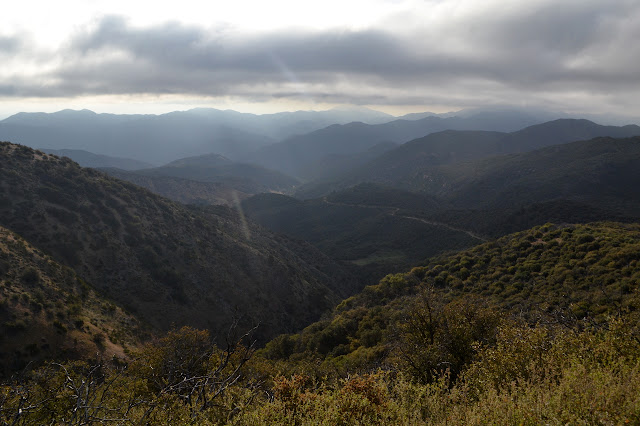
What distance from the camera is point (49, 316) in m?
29.1

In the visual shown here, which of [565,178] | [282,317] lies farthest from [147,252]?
[565,178]

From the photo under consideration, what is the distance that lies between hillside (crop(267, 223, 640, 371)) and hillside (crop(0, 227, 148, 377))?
15569 mm

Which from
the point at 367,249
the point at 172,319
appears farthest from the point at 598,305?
the point at 367,249

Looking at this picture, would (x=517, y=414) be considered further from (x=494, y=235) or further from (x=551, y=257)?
(x=494, y=235)

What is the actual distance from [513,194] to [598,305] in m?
148

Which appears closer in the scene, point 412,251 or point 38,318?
point 38,318

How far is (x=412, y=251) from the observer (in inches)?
4136

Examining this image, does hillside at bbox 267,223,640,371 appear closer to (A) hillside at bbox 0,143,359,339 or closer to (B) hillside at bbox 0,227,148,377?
(A) hillside at bbox 0,143,359,339

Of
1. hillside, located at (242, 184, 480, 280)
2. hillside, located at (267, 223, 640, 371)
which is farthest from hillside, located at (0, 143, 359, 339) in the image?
hillside, located at (242, 184, 480, 280)

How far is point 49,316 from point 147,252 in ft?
73.8

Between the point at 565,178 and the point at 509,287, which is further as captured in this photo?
the point at 565,178

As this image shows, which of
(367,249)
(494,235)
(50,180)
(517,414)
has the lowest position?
(367,249)

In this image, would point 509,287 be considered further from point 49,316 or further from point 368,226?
point 368,226

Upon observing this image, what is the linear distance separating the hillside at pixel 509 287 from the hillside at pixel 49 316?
15569 mm
